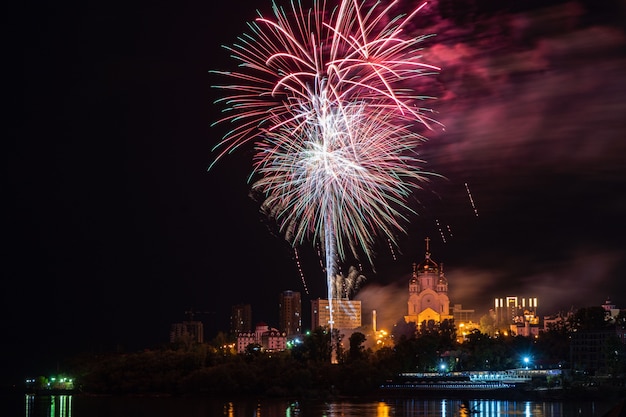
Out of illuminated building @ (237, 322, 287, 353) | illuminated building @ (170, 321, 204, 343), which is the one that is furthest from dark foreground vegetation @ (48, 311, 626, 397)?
illuminated building @ (170, 321, 204, 343)

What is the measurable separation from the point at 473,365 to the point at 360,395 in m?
14.0

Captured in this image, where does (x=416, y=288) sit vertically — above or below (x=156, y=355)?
above

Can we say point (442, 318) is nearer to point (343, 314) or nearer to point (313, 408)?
point (343, 314)

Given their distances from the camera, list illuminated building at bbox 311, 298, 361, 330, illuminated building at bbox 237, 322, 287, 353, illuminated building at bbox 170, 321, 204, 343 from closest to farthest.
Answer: illuminated building at bbox 311, 298, 361, 330 < illuminated building at bbox 237, 322, 287, 353 < illuminated building at bbox 170, 321, 204, 343

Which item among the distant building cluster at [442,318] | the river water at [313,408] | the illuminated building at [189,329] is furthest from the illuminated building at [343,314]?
the illuminated building at [189,329]

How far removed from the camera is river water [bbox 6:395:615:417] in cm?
4997

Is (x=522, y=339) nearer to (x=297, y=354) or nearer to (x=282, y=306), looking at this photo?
(x=297, y=354)

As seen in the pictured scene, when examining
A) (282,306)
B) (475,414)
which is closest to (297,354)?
(475,414)

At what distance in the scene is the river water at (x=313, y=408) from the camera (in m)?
50.0

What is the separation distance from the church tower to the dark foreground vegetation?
2315cm

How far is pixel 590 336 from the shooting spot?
86688 mm

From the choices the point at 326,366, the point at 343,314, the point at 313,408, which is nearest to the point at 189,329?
the point at 343,314

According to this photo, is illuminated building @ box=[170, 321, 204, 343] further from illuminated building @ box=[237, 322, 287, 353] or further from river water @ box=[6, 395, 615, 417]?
river water @ box=[6, 395, 615, 417]

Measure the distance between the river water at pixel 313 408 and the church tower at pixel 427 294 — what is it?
1789 inches
